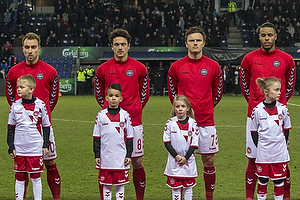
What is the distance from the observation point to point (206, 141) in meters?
5.62

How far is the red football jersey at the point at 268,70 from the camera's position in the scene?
5637 millimetres

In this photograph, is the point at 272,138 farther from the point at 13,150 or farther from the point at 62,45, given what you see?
the point at 62,45

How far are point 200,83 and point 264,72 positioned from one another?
0.75 m

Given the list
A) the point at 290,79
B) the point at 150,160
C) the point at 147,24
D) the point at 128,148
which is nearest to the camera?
the point at 128,148

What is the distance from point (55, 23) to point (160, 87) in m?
7.93

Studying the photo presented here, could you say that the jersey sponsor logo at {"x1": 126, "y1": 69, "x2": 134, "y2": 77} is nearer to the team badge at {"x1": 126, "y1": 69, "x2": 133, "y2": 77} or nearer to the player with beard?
the team badge at {"x1": 126, "y1": 69, "x2": 133, "y2": 77}

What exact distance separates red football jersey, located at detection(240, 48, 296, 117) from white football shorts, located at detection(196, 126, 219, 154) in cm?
51

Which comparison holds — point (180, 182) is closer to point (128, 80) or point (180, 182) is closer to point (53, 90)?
point (128, 80)

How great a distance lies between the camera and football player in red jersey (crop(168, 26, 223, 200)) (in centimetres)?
564

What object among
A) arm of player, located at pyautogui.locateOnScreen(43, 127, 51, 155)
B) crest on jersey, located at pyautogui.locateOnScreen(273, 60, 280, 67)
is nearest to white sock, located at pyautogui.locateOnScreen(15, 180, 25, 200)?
arm of player, located at pyautogui.locateOnScreen(43, 127, 51, 155)

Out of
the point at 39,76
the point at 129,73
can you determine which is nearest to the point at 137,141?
the point at 129,73

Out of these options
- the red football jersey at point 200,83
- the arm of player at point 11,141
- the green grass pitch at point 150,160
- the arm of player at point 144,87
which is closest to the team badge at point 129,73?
the arm of player at point 144,87

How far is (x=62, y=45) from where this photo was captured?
28.4 meters

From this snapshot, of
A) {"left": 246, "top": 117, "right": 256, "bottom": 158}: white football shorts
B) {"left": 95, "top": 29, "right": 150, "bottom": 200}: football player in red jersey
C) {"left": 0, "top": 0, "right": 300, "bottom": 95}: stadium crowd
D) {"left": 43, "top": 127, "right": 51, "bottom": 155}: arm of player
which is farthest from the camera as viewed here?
{"left": 0, "top": 0, "right": 300, "bottom": 95}: stadium crowd
